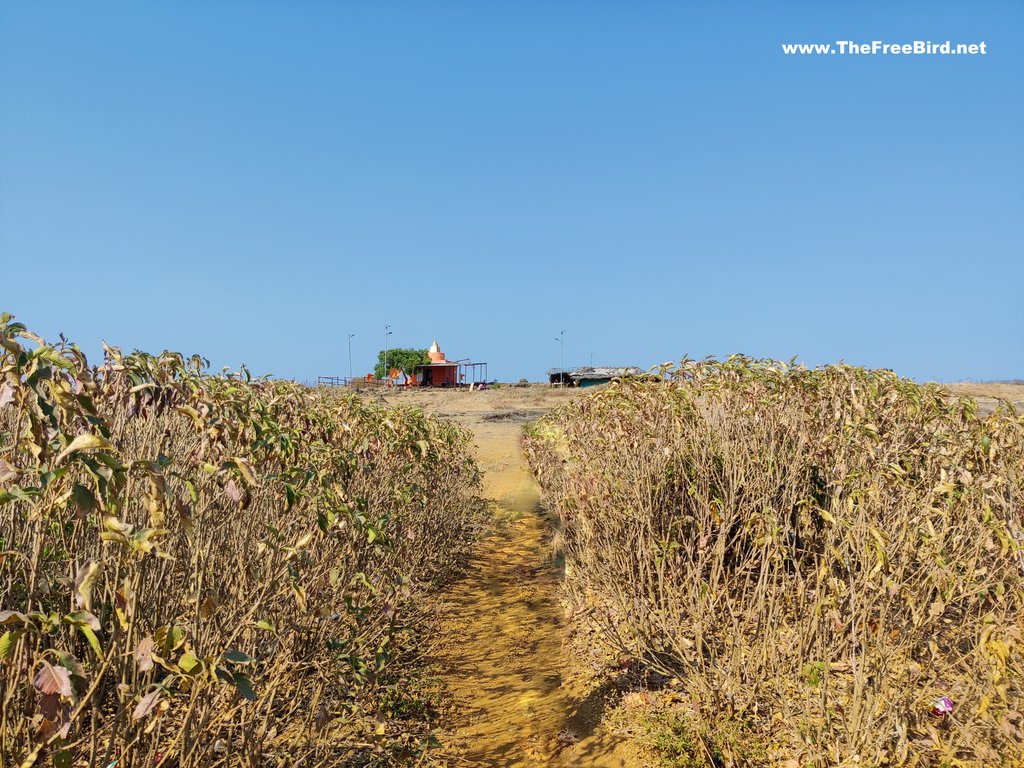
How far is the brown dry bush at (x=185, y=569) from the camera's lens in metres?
1.73

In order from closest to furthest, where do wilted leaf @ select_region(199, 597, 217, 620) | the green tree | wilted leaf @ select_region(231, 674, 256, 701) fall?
wilted leaf @ select_region(231, 674, 256, 701) < wilted leaf @ select_region(199, 597, 217, 620) < the green tree

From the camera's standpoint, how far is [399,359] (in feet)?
230

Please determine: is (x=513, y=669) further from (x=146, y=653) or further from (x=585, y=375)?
(x=585, y=375)

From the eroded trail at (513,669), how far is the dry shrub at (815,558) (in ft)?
1.56

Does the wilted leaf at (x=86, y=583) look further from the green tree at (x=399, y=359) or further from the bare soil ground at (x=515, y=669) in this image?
the green tree at (x=399, y=359)

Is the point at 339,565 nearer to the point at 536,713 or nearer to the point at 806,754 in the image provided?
the point at 536,713

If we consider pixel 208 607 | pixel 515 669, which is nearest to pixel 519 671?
pixel 515 669

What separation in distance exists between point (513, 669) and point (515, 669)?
0.05 feet

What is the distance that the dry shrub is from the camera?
2.96 m

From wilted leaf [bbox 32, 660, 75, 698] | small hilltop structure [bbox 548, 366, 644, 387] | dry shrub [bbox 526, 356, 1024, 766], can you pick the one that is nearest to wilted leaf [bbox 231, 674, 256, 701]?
wilted leaf [bbox 32, 660, 75, 698]

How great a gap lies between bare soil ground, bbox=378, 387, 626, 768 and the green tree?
5881 cm

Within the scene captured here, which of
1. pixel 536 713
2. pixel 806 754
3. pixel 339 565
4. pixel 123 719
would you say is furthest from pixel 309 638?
pixel 806 754

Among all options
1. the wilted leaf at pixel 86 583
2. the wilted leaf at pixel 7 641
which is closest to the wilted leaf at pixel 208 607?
the wilted leaf at pixel 86 583

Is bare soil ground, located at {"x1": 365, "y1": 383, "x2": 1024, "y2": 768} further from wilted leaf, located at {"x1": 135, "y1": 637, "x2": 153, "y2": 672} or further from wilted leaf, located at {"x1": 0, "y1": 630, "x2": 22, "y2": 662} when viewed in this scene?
wilted leaf, located at {"x1": 0, "y1": 630, "x2": 22, "y2": 662}
